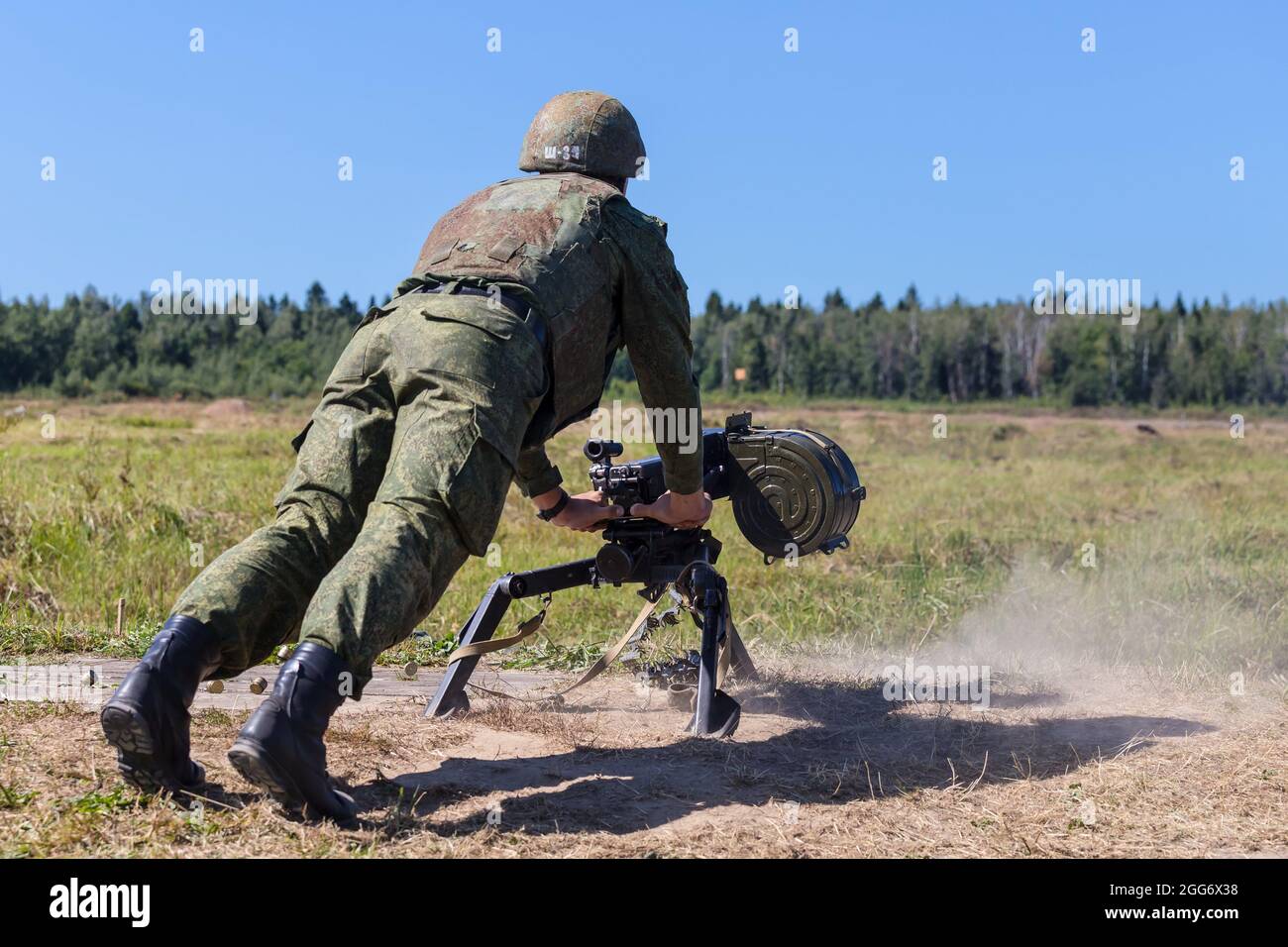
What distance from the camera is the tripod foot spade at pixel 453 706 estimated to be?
5.09 meters

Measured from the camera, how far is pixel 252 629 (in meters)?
3.66

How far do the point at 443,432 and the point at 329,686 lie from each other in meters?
0.83

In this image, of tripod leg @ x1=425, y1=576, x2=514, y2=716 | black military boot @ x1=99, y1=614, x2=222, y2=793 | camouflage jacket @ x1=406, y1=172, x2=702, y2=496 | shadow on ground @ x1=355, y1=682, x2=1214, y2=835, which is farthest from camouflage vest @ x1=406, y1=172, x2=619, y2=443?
black military boot @ x1=99, y1=614, x2=222, y2=793

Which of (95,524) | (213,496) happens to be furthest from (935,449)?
(95,524)

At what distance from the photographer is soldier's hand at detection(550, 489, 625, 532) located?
5.18 metres

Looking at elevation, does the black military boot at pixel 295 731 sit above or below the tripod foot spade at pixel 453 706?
above

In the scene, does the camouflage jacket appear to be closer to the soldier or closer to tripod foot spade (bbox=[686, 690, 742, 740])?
the soldier

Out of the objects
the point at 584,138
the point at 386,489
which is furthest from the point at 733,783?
the point at 584,138

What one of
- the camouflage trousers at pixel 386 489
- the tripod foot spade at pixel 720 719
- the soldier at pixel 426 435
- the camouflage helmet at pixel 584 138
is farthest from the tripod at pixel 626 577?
the camouflage helmet at pixel 584 138

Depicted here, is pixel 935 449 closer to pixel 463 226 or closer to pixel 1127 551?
pixel 1127 551

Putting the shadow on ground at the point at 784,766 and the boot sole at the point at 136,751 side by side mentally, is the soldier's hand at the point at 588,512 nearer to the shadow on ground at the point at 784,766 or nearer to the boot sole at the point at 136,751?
the shadow on ground at the point at 784,766

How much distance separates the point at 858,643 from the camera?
7.34 metres

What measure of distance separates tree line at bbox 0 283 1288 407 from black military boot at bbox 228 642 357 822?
62634 millimetres

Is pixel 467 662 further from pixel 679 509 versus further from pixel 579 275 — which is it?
pixel 579 275
